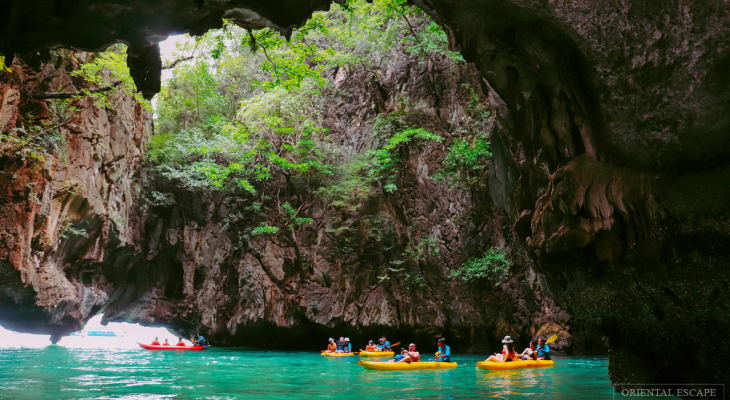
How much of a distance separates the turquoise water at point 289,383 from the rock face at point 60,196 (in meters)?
2.94

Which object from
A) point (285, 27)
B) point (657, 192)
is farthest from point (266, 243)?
point (657, 192)

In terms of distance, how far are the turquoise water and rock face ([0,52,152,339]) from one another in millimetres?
2944

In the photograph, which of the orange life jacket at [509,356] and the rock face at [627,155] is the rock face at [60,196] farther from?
the orange life jacket at [509,356]

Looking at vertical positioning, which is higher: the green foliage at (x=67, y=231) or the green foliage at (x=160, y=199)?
the green foliage at (x=160, y=199)

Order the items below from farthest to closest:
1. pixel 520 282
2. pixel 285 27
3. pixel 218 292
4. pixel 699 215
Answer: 1. pixel 218 292
2. pixel 520 282
3. pixel 285 27
4. pixel 699 215

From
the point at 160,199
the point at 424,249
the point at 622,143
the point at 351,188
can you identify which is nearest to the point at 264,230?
the point at 351,188

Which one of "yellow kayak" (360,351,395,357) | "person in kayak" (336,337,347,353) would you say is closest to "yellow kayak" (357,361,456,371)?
"yellow kayak" (360,351,395,357)

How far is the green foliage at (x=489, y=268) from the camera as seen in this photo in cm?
1708

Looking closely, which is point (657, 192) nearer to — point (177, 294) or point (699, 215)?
point (699, 215)

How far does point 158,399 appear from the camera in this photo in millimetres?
7055

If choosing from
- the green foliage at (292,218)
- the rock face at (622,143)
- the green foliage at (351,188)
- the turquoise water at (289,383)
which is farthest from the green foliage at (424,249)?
the rock face at (622,143)

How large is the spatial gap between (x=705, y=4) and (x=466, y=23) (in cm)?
326

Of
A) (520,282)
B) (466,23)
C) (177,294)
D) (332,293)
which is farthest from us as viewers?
(177,294)

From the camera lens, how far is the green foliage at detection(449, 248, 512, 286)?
17.1 meters
